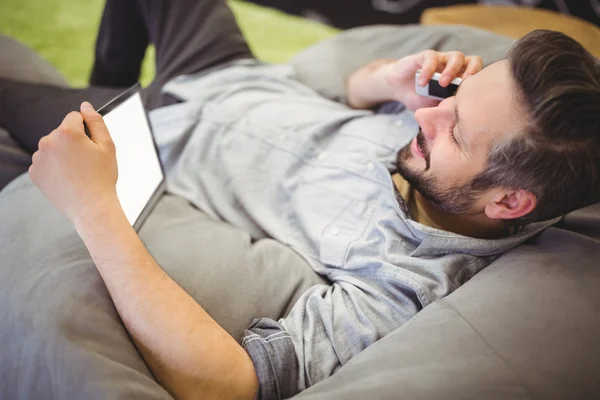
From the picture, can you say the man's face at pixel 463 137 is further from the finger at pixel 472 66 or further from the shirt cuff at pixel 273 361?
the shirt cuff at pixel 273 361

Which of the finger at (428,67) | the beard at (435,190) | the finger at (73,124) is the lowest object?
the beard at (435,190)

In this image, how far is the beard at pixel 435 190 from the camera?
0.78m

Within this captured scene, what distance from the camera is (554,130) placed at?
0.65m

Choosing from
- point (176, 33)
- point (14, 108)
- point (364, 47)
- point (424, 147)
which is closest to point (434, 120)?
point (424, 147)

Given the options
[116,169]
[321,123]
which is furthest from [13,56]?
[321,123]

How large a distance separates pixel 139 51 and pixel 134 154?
0.56 metres

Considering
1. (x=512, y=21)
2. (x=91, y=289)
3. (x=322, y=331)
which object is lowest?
(x=322, y=331)

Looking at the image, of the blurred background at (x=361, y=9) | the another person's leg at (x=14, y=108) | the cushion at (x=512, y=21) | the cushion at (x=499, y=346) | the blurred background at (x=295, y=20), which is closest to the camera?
the cushion at (x=499, y=346)

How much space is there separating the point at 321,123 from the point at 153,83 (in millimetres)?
443

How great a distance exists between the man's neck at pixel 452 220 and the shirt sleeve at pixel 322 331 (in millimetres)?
174

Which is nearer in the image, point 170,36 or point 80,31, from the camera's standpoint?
point 170,36

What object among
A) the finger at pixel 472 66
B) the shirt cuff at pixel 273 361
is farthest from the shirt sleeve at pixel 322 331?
the finger at pixel 472 66

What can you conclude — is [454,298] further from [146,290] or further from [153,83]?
[153,83]

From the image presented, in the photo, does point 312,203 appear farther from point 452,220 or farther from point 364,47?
point 364,47
